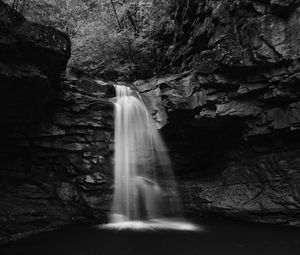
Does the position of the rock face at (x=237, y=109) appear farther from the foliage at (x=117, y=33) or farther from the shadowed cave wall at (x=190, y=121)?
the foliage at (x=117, y=33)

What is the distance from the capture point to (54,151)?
1075cm

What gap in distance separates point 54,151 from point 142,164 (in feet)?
10.8

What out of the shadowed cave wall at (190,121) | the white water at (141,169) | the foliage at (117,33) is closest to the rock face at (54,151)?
the shadowed cave wall at (190,121)

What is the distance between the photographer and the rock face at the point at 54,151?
31.0ft

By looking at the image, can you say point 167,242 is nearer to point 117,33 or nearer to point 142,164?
point 142,164

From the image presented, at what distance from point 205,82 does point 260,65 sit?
5.89 ft

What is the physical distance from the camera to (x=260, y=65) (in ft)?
29.6

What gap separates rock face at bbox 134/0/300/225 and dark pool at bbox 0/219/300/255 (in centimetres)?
130

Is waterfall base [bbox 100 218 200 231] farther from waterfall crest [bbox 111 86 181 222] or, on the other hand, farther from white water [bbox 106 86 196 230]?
waterfall crest [bbox 111 86 181 222]

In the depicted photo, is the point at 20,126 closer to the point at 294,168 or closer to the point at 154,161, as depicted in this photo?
the point at 154,161

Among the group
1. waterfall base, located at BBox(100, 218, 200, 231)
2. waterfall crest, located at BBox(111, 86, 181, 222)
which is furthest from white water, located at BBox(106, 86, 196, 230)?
waterfall base, located at BBox(100, 218, 200, 231)

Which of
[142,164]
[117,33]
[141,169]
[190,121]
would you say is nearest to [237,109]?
[190,121]

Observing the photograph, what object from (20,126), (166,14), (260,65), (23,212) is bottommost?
(23,212)

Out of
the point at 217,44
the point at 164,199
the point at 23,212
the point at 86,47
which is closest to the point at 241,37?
the point at 217,44
